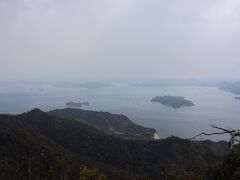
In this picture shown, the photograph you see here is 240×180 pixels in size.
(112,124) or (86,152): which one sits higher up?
(86,152)

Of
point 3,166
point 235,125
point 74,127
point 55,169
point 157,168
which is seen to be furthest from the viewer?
point 235,125

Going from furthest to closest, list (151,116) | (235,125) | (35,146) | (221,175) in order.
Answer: (151,116) < (235,125) < (35,146) < (221,175)

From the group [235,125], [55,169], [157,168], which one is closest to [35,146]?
[157,168]

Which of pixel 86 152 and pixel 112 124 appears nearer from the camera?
pixel 86 152

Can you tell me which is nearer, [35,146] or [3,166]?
[3,166]

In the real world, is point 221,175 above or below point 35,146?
above

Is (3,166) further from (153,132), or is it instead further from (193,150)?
(153,132)

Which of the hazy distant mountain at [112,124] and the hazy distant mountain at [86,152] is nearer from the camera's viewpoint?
the hazy distant mountain at [86,152]

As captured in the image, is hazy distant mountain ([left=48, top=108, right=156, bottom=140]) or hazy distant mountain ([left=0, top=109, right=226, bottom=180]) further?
hazy distant mountain ([left=48, top=108, right=156, bottom=140])
